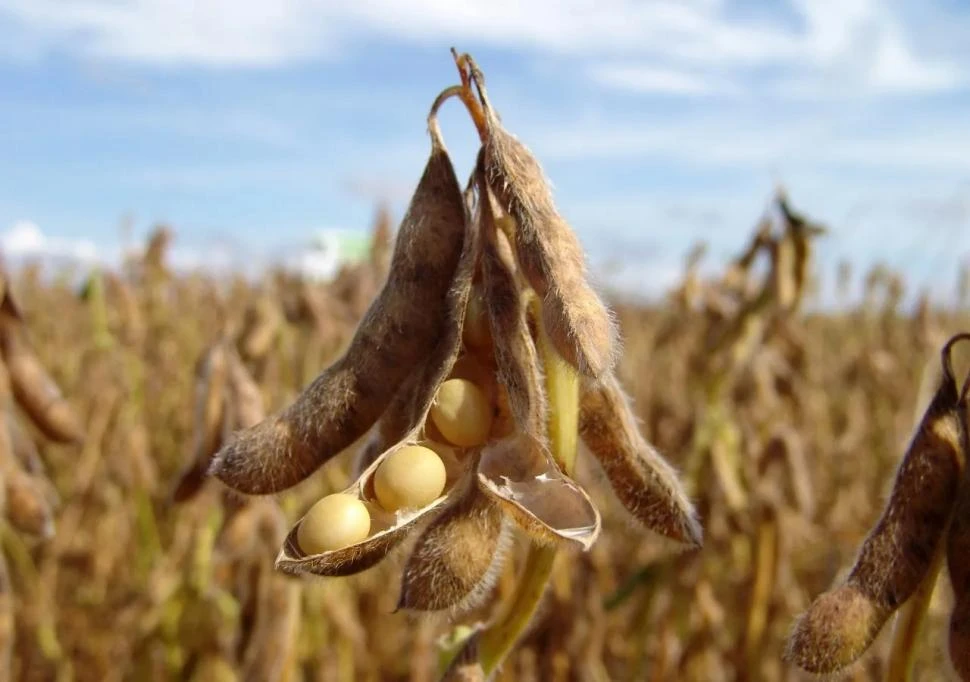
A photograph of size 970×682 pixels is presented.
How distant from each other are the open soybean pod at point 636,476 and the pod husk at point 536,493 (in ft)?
0.57

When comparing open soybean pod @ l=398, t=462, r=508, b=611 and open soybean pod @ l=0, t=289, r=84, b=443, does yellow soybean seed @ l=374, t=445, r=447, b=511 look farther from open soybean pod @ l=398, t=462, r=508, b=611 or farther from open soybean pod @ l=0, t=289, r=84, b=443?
open soybean pod @ l=0, t=289, r=84, b=443

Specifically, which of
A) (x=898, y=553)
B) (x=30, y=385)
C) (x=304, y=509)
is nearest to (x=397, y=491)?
(x=898, y=553)

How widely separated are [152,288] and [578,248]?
486 centimetres

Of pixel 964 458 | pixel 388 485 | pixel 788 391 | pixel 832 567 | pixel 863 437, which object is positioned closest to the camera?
pixel 388 485

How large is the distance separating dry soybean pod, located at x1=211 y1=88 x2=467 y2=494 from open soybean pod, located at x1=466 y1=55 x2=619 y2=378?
0.09 metres

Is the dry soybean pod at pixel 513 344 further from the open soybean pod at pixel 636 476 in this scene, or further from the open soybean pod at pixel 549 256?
the open soybean pod at pixel 636 476

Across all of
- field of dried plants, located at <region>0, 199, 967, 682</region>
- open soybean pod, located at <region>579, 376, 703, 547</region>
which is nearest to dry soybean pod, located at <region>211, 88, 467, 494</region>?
open soybean pod, located at <region>579, 376, 703, 547</region>

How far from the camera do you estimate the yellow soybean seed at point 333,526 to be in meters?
1.10

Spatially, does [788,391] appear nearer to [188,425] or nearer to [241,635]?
Answer: [241,635]

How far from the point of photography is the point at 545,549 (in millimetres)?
1243

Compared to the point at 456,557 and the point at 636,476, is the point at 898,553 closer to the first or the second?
the point at 636,476

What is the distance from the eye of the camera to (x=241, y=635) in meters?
2.75

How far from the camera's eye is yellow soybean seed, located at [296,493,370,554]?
1.10 m

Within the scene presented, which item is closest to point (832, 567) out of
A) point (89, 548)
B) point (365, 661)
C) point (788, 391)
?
point (788, 391)
